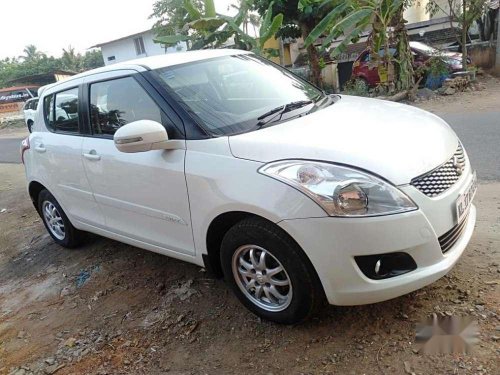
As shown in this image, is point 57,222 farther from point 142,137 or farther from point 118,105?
point 142,137

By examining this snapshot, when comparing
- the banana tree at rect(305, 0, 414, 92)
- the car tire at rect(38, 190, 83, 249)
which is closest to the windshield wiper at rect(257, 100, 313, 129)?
the car tire at rect(38, 190, 83, 249)

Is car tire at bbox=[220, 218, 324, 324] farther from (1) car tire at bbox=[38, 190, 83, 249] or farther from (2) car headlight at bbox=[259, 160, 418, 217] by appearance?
(1) car tire at bbox=[38, 190, 83, 249]

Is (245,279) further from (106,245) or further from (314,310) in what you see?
(106,245)

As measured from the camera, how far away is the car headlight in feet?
7.59

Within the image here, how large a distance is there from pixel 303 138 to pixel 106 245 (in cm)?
290

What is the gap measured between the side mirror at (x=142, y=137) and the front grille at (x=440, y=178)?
1.54 meters

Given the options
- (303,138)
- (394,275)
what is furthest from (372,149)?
(394,275)

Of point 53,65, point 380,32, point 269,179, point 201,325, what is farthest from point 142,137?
point 53,65

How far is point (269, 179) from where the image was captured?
2477 mm

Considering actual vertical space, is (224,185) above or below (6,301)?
above

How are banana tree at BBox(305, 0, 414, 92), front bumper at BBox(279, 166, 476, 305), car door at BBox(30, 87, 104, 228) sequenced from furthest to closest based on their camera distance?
banana tree at BBox(305, 0, 414, 92) < car door at BBox(30, 87, 104, 228) < front bumper at BBox(279, 166, 476, 305)

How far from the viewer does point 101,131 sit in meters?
3.67

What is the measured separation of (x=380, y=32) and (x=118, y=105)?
8.88m

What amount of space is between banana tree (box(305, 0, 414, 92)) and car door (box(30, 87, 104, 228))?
7051 millimetres
